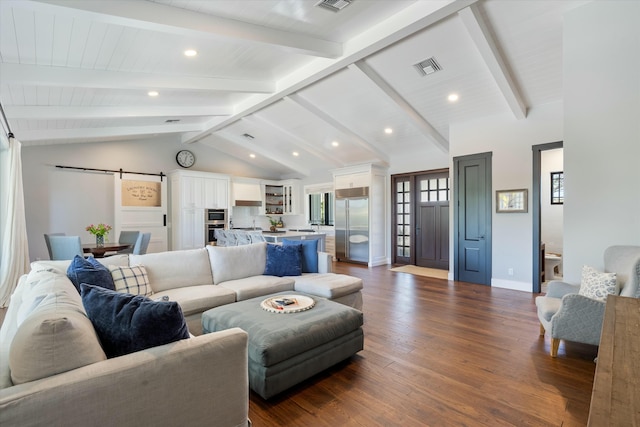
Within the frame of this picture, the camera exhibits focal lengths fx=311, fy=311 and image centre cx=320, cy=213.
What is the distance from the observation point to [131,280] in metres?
2.83

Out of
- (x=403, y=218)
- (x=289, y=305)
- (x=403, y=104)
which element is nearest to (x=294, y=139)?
(x=403, y=104)

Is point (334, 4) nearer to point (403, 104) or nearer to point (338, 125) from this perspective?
point (403, 104)

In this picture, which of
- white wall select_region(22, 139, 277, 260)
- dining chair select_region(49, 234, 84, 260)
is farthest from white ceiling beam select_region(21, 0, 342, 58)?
white wall select_region(22, 139, 277, 260)

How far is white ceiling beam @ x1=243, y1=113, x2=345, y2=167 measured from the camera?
6728 mm

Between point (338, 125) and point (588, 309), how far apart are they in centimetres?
472

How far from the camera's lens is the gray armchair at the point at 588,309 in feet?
7.78

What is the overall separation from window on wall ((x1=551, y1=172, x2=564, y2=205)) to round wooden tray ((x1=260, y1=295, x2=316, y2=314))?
20.9ft

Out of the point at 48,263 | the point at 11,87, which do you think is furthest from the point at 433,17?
the point at 11,87

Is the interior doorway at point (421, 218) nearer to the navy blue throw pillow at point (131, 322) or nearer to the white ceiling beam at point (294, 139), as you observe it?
the white ceiling beam at point (294, 139)

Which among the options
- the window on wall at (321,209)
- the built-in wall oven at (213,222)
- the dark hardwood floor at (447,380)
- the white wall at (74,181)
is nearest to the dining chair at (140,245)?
the white wall at (74,181)

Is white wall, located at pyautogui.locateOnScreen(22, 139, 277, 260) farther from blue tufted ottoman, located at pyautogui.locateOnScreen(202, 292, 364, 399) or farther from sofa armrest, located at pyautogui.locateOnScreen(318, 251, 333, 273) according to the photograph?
blue tufted ottoman, located at pyautogui.locateOnScreen(202, 292, 364, 399)

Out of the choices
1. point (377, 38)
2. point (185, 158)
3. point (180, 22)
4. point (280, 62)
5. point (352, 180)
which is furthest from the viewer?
point (185, 158)

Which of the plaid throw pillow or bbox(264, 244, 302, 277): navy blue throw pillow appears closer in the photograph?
the plaid throw pillow

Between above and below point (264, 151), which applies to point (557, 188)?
below
